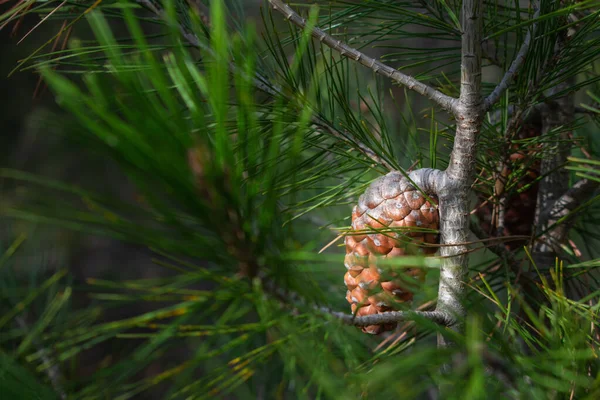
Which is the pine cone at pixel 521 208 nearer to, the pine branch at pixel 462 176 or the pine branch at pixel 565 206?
the pine branch at pixel 565 206

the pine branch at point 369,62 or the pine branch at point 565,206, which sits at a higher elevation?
the pine branch at point 369,62

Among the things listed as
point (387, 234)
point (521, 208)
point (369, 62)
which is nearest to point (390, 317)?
point (387, 234)

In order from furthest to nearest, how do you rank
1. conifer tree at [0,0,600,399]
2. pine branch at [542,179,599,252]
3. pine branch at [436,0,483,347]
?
pine branch at [542,179,599,252] < pine branch at [436,0,483,347] < conifer tree at [0,0,600,399]

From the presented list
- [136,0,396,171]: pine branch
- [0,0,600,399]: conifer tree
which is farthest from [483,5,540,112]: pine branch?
[136,0,396,171]: pine branch

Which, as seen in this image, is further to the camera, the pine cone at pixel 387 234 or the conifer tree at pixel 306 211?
the pine cone at pixel 387 234

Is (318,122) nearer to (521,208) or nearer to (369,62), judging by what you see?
(369,62)

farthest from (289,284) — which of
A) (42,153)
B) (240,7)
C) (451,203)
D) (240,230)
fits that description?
(42,153)

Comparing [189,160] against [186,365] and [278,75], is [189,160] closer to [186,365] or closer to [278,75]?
[186,365]

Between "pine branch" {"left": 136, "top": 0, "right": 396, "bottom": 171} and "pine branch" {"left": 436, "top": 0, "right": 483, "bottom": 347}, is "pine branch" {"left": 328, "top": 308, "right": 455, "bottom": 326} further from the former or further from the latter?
"pine branch" {"left": 136, "top": 0, "right": 396, "bottom": 171}

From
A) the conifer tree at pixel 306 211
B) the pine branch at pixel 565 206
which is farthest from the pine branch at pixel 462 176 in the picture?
the pine branch at pixel 565 206
